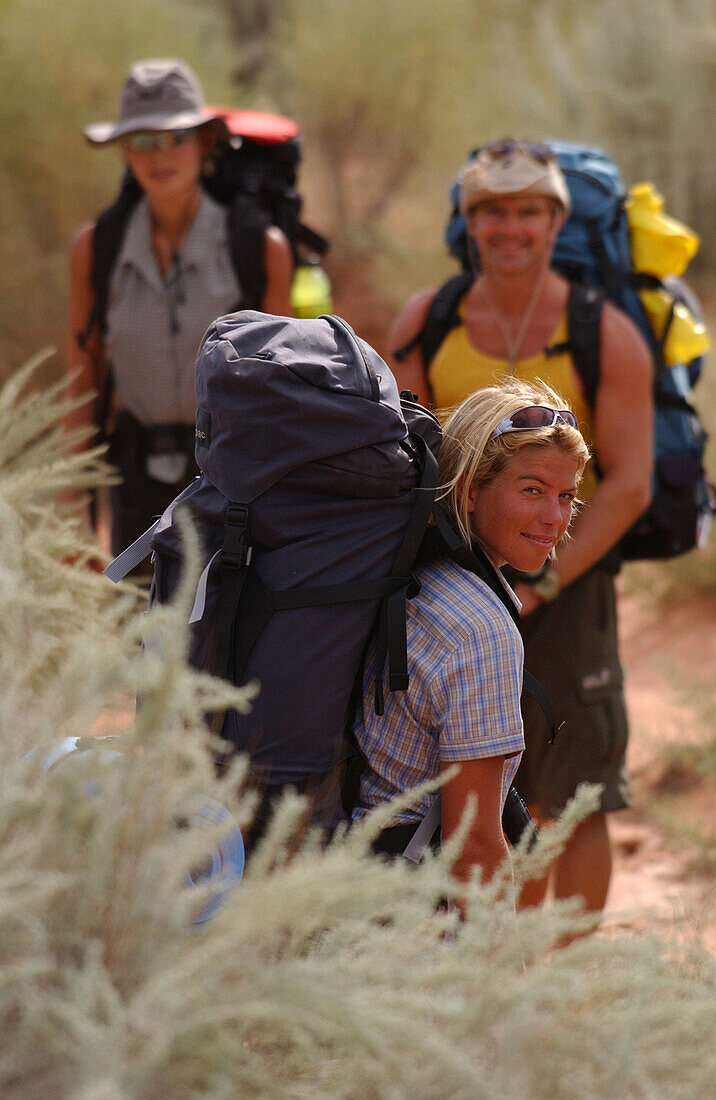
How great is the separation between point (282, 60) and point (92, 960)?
1267 centimetres

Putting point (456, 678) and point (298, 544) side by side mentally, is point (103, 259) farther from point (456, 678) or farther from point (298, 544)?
point (456, 678)

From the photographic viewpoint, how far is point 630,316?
3.19m

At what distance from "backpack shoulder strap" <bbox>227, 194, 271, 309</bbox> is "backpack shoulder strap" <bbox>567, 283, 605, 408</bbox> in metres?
1.01

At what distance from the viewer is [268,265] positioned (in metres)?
3.49

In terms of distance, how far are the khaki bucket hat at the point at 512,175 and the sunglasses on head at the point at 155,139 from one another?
979mm

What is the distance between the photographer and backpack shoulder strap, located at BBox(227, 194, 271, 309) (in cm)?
347

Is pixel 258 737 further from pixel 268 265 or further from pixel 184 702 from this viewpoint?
pixel 268 265

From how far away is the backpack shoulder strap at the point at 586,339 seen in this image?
2.84 metres

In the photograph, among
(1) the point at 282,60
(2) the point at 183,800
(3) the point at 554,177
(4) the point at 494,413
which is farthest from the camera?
(1) the point at 282,60

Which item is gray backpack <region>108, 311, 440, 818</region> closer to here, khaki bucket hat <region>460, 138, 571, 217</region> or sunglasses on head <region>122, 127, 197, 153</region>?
khaki bucket hat <region>460, 138, 571, 217</region>

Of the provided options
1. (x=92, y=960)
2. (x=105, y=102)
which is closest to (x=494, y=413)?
(x=92, y=960)

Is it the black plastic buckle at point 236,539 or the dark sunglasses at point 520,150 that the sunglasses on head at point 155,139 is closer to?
the dark sunglasses at point 520,150

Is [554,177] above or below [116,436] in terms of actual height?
above

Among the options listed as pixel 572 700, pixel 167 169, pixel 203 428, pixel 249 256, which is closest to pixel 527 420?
pixel 203 428
